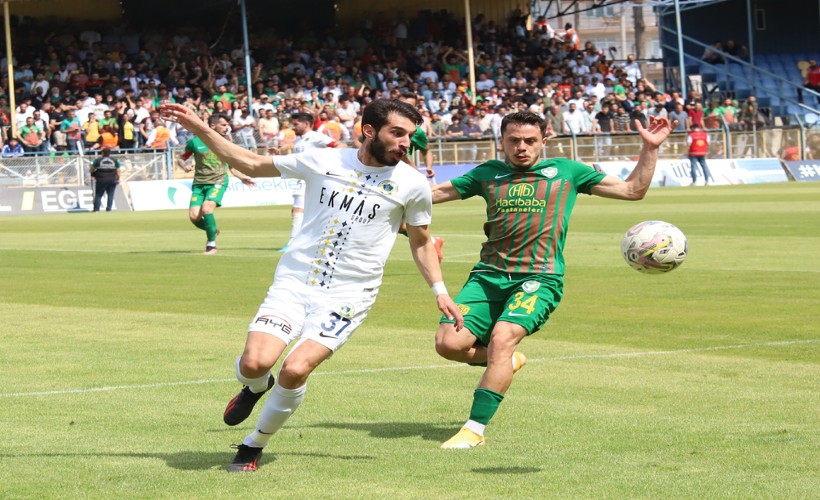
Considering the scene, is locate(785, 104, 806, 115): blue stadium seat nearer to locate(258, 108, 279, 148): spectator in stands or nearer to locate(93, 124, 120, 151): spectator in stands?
locate(258, 108, 279, 148): spectator in stands

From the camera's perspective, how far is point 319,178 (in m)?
6.91

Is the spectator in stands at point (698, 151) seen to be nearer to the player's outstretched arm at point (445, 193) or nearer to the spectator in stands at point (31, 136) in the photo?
the spectator in stands at point (31, 136)

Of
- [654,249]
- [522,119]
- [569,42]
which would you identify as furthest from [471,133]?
[522,119]

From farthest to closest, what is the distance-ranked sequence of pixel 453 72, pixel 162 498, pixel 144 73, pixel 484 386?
pixel 453 72 → pixel 144 73 → pixel 484 386 → pixel 162 498

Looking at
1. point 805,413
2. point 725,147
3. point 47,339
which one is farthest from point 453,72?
point 805,413

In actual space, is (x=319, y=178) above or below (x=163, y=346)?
above

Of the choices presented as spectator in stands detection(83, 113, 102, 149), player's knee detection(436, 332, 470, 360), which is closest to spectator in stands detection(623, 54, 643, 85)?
spectator in stands detection(83, 113, 102, 149)

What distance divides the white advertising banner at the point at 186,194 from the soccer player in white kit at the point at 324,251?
32.7 m

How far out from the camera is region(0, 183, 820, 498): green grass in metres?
6.21

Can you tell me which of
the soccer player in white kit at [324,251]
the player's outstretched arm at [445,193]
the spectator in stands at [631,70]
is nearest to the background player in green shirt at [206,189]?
the player's outstretched arm at [445,193]

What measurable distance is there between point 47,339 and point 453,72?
3951 cm

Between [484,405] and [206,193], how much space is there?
1483cm

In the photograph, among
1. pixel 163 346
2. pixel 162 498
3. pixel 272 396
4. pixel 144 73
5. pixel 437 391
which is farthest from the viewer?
pixel 144 73

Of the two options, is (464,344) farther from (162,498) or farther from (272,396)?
(162,498)
